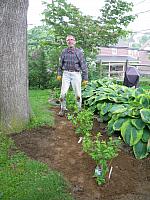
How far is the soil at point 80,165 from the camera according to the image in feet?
10.8

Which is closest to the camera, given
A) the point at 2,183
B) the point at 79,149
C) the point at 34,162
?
the point at 2,183

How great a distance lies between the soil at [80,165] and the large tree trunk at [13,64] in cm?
30

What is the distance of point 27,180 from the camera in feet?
11.2

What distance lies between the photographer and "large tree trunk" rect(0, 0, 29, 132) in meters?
4.45

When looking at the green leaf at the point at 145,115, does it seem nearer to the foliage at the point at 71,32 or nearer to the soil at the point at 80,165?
the soil at the point at 80,165

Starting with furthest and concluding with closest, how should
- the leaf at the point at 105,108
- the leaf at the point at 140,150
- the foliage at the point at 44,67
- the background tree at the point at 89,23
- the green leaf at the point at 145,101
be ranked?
1. the foliage at the point at 44,67
2. the background tree at the point at 89,23
3. the leaf at the point at 105,108
4. the green leaf at the point at 145,101
5. the leaf at the point at 140,150

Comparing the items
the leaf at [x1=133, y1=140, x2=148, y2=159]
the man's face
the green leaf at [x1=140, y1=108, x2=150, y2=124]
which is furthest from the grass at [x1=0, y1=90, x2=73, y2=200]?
the man's face

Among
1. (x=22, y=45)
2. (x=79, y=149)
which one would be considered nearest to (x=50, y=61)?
(x=22, y=45)

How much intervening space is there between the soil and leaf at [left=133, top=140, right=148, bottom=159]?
8 cm

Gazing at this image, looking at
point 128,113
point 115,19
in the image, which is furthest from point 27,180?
point 115,19

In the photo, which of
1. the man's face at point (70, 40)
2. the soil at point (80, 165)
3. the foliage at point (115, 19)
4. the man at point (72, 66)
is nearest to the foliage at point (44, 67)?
the foliage at point (115, 19)

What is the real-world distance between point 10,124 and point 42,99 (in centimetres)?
325

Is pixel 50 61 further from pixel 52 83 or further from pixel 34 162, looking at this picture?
pixel 34 162

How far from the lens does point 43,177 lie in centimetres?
349
